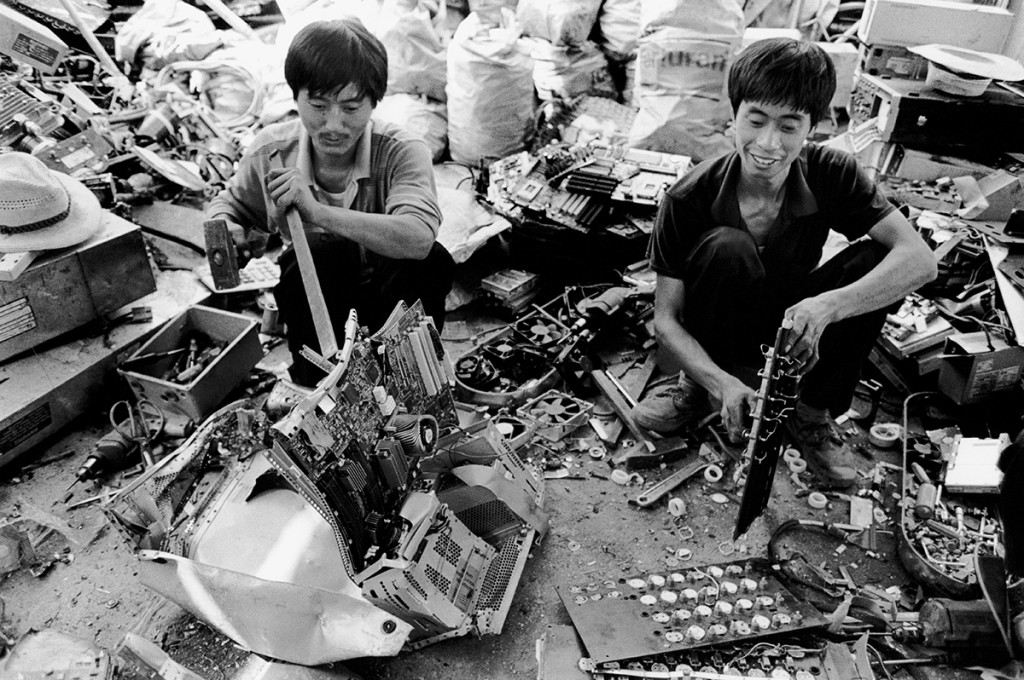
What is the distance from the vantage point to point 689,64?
3.38 metres

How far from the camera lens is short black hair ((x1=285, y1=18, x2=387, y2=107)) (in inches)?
82.3

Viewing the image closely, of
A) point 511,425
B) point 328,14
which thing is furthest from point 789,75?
point 328,14

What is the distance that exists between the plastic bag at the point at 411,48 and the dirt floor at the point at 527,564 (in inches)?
85.0

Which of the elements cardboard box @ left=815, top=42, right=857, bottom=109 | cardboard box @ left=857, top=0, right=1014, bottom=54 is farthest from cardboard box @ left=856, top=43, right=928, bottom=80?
cardboard box @ left=815, top=42, right=857, bottom=109

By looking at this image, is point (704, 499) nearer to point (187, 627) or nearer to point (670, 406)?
point (670, 406)

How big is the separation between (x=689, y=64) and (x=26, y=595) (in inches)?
123

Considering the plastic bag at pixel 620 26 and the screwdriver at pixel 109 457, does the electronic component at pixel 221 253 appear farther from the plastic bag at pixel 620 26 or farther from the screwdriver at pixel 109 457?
the plastic bag at pixel 620 26

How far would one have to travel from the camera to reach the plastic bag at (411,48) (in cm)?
382

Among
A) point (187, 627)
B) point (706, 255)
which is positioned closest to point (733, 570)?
point (706, 255)

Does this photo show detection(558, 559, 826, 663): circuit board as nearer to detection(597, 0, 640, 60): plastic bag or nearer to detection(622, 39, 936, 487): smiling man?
detection(622, 39, 936, 487): smiling man

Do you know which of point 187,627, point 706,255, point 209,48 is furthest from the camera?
point 209,48

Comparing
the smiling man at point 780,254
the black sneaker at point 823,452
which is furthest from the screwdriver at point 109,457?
the black sneaker at point 823,452

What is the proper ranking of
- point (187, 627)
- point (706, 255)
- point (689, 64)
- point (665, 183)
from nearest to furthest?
point (187, 627)
point (706, 255)
point (665, 183)
point (689, 64)

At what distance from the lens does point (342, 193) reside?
93.0 inches
